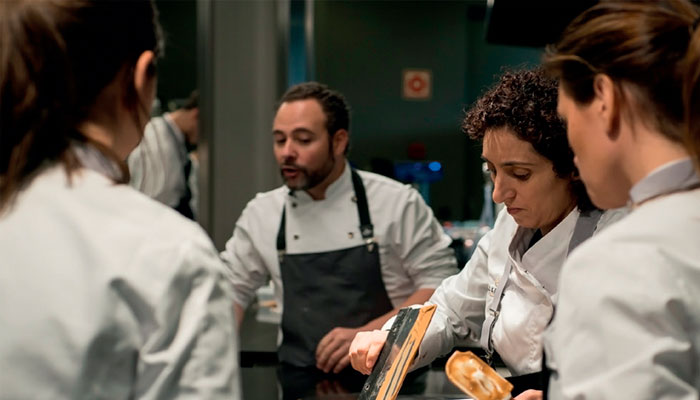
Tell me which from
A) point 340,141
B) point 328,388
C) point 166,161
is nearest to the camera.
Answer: point 328,388

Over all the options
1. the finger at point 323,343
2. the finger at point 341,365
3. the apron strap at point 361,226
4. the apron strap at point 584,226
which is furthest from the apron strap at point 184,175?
the apron strap at point 584,226

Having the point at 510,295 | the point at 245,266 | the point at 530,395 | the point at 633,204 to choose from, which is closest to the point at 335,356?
the point at 245,266

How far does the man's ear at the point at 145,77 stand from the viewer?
832mm

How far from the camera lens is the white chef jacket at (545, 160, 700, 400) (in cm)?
77

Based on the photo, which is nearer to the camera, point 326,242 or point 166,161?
point 326,242

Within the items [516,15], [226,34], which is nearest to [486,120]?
[516,15]

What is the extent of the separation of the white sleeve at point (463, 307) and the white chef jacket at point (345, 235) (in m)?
0.62

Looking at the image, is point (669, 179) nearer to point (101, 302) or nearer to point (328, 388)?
point (101, 302)

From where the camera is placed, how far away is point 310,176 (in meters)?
2.37

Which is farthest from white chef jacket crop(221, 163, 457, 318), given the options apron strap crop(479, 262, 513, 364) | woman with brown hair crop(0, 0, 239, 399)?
woman with brown hair crop(0, 0, 239, 399)

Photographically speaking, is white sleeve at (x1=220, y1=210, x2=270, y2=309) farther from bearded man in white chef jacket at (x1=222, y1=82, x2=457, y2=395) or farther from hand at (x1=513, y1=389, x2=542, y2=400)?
hand at (x1=513, y1=389, x2=542, y2=400)

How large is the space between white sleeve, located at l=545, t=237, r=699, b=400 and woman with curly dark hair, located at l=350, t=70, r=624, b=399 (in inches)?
23.8

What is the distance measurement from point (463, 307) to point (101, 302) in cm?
102

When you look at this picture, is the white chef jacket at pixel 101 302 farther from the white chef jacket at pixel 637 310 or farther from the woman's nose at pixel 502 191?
the woman's nose at pixel 502 191
